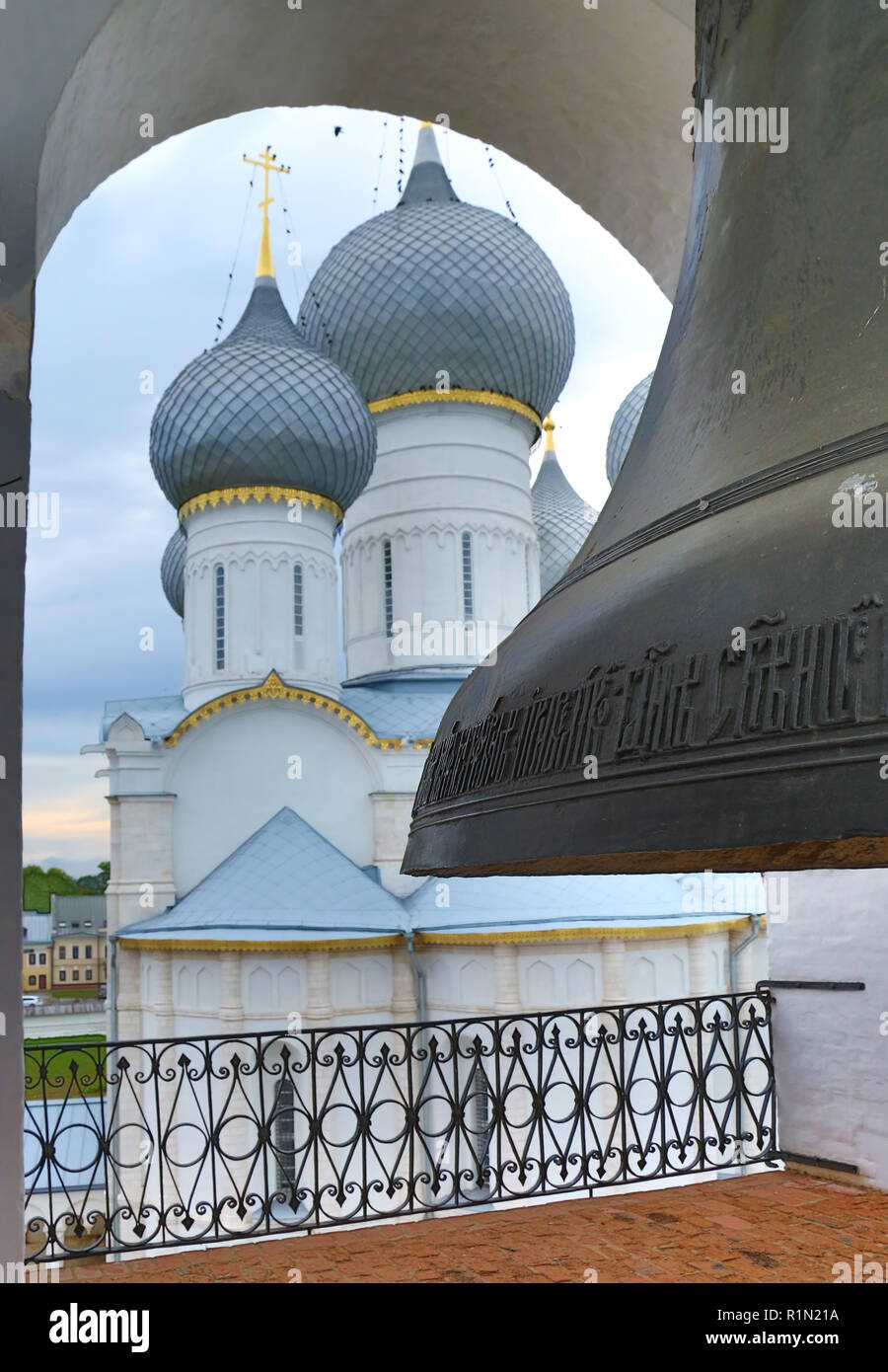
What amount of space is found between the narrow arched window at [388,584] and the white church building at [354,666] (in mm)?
32

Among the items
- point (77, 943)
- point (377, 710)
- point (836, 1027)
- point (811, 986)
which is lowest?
point (77, 943)

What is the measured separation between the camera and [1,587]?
9.20ft

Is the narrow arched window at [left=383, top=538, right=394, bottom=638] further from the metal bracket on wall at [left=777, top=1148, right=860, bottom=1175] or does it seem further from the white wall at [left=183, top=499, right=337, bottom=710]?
the metal bracket on wall at [left=777, top=1148, right=860, bottom=1175]

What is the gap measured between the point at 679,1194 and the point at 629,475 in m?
3.62

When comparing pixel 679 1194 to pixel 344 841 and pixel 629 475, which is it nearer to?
pixel 629 475

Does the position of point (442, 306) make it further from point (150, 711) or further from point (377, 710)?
point (150, 711)

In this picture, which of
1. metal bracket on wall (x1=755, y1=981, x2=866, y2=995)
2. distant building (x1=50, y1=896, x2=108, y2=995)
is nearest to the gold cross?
metal bracket on wall (x1=755, y1=981, x2=866, y2=995)

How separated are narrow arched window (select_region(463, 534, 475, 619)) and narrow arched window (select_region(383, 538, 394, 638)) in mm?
1061

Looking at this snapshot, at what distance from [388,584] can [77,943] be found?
24200mm

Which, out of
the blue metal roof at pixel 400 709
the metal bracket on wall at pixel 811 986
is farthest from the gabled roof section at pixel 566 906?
the metal bracket on wall at pixel 811 986

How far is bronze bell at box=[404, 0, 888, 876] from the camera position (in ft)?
3.74

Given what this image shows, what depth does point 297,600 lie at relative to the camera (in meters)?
15.8

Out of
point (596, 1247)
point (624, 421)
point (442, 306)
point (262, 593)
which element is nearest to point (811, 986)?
point (596, 1247)

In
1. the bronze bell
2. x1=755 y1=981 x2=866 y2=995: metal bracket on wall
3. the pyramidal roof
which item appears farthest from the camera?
the pyramidal roof
